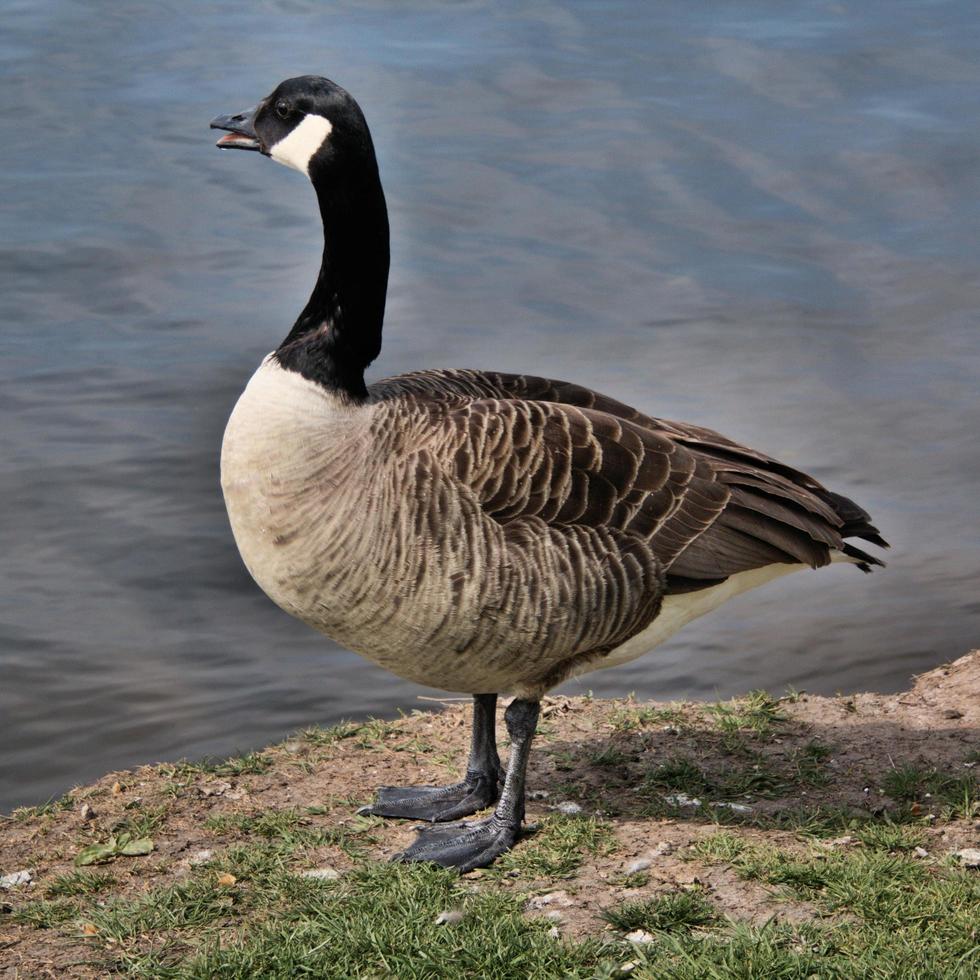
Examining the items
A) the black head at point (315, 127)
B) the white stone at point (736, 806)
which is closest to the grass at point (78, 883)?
the white stone at point (736, 806)

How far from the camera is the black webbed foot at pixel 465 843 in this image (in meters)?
4.98

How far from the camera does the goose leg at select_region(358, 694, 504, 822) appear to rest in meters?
5.52

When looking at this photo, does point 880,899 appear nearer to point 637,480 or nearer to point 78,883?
point 637,480

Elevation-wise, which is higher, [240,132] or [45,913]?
[240,132]

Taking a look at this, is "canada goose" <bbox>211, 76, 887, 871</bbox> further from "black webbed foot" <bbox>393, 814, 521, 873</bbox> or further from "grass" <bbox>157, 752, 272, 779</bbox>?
"grass" <bbox>157, 752, 272, 779</bbox>

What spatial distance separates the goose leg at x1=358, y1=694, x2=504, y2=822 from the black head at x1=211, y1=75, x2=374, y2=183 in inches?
88.6

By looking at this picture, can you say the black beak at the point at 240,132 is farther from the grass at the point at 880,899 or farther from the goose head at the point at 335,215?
the grass at the point at 880,899

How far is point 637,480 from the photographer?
Result: 17.1 ft

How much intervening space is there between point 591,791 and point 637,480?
4.78ft

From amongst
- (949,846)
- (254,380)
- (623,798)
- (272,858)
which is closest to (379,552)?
(254,380)

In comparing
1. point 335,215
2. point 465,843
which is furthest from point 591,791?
point 335,215

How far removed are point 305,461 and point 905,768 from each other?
9.78 feet

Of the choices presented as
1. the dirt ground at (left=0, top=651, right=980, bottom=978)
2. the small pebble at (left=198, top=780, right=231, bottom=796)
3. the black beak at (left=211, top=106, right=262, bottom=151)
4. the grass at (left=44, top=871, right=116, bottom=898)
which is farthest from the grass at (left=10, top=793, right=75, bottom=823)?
the black beak at (left=211, top=106, right=262, bottom=151)

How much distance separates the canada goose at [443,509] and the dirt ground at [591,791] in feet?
1.78
